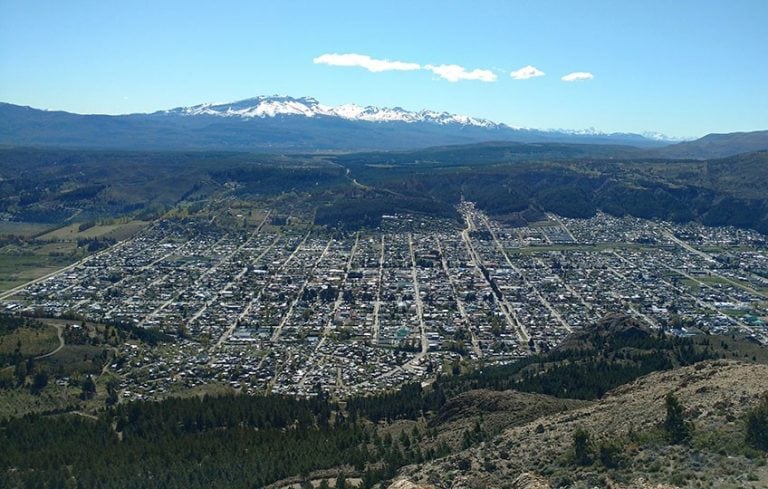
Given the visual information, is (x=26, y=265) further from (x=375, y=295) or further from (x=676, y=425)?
(x=676, y=425)

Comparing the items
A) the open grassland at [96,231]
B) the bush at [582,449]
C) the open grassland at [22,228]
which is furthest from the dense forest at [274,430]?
the open grassland at [22,228]

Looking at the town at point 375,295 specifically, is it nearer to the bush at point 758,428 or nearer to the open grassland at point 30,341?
→ the open grassland at point 30,341

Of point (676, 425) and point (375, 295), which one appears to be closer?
point (676, 425)

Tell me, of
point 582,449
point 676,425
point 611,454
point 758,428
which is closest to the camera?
point 758,428

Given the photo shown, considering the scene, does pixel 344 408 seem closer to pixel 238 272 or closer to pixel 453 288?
pixel 453 288

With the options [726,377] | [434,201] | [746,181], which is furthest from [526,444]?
[746,181]

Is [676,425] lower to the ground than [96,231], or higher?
higher

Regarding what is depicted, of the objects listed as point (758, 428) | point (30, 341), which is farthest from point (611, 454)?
point (30, 341)

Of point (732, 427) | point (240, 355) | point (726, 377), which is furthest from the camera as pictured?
point (240, 355)

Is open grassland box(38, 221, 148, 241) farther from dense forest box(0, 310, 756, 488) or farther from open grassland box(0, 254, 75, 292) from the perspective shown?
dense forest box(0, 310, 756, 488)
